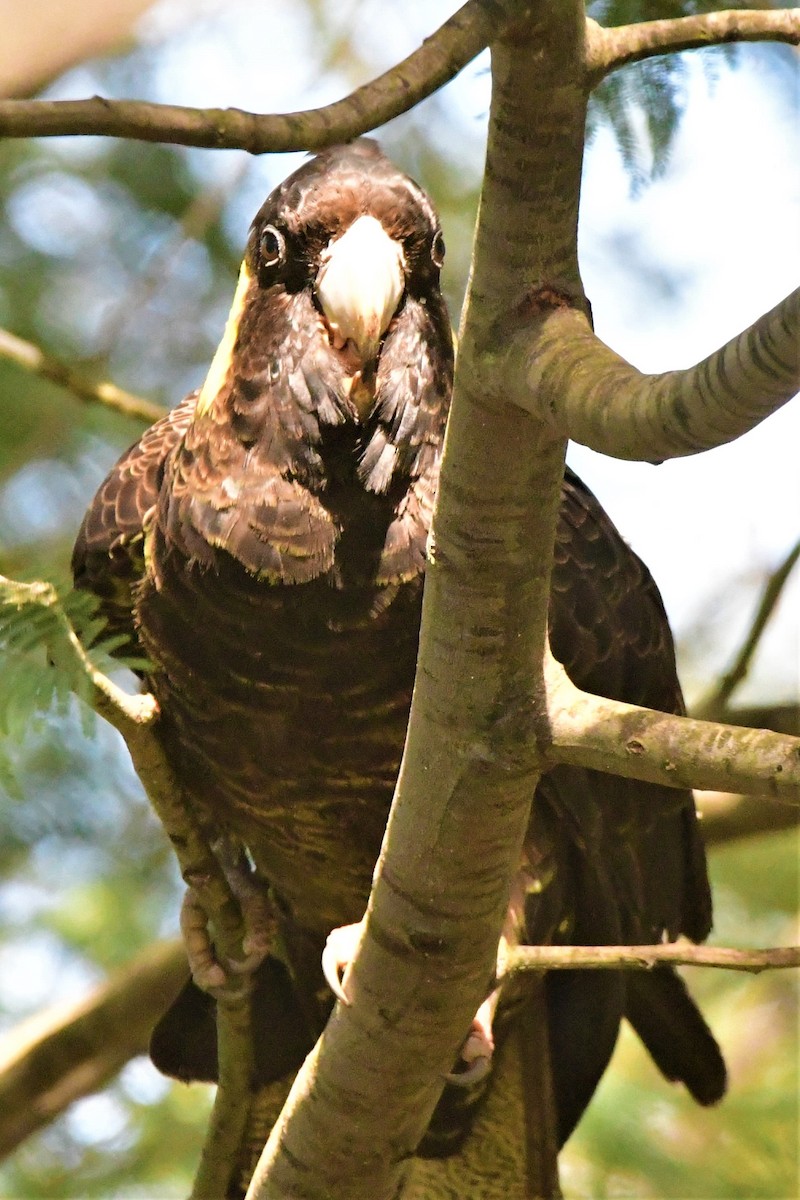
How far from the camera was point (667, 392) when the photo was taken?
4.55ft

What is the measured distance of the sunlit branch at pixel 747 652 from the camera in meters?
3.67

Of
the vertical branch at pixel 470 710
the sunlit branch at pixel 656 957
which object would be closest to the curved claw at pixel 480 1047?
the vertical branch at pixel 470 710

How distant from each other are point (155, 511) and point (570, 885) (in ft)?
3.91

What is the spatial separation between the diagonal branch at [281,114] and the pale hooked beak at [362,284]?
2.77 feet

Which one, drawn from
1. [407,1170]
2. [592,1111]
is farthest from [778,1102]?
[407,1170]

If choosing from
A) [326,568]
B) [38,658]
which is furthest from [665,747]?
[326,568]

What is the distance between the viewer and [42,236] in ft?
16.6

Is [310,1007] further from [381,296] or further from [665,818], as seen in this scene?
[381,296]

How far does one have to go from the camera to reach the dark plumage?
2.57 metres

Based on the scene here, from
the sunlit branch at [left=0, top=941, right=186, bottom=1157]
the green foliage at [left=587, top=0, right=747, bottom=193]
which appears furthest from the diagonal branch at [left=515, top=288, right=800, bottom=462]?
the sunlit branch at [left=0, top=941, right=186, bottom=1157]

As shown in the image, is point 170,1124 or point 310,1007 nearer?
point 310,1007

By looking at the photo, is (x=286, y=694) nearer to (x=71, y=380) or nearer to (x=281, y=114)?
(x=281, y=114)

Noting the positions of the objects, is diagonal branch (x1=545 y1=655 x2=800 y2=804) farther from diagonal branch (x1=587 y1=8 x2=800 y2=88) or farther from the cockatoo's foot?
the cockatoo's foot

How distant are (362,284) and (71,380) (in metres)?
1.61
